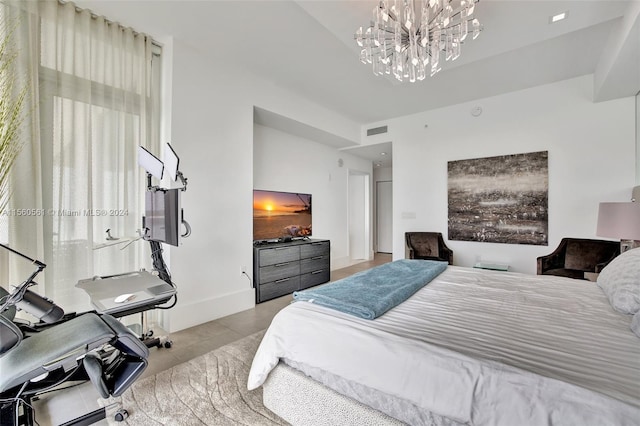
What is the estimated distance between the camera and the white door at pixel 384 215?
784 cm

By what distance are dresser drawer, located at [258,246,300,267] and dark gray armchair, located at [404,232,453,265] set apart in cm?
193

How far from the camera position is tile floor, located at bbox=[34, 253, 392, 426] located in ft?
5.58

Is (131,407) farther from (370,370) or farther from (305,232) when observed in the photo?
(305,232)

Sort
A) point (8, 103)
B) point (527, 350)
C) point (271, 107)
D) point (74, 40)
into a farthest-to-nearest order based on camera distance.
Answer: point (271, 107) → point (74, 40) → point (8, 103) → point (527, 350)

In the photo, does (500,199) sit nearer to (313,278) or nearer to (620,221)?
(620,221)

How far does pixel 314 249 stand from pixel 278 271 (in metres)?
0.80

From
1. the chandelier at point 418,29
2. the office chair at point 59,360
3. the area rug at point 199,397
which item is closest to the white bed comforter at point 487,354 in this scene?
the area rug at point 199,397

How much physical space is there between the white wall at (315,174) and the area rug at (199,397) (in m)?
2.73

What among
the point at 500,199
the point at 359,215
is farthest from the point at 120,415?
the point at 359,215

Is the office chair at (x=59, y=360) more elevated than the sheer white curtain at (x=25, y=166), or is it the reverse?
the sheer white curtain at (x=25, y=166)

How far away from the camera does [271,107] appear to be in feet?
12.5

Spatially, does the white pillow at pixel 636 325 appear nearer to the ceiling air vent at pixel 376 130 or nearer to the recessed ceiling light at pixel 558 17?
the recessed ceiling light at pixel 558 17

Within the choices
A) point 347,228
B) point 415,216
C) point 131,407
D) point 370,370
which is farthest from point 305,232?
point 370,370

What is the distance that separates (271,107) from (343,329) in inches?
131
